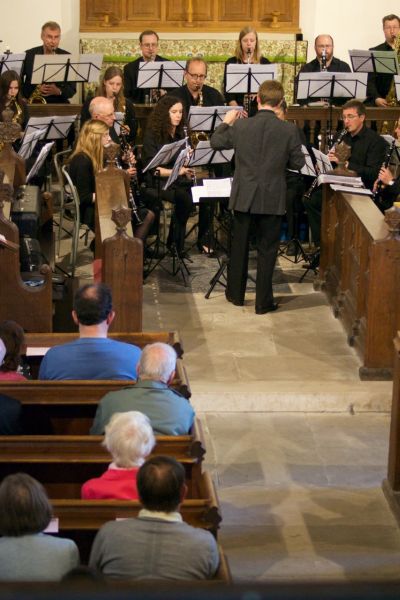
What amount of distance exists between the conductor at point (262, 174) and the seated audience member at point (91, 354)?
10.3 feet

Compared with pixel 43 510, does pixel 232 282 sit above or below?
below

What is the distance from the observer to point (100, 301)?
449 cm

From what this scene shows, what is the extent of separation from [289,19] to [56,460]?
1069cm

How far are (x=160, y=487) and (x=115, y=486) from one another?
22.3 inches

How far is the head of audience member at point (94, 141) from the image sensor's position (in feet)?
25.8

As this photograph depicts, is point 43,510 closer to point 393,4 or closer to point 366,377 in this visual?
point 366,377

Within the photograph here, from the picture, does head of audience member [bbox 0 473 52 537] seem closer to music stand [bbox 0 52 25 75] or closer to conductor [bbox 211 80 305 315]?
conductor [bbox 211 80 305 315]

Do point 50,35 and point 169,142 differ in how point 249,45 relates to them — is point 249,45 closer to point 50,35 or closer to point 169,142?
point 50,35

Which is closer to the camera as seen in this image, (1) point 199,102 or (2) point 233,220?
(2) point 233,220

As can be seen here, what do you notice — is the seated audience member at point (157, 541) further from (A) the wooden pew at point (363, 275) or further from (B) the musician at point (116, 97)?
(B) the musician at point (116, 97)

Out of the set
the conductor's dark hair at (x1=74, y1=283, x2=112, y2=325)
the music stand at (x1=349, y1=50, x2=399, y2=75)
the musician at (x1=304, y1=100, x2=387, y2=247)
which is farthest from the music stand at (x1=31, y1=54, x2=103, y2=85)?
the conductor's dark hair at (x1=74, y1=283, x2=112, y2=325)

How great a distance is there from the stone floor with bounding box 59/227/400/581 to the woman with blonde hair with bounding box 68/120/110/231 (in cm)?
76

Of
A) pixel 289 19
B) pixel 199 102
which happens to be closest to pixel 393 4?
pixel 289 19

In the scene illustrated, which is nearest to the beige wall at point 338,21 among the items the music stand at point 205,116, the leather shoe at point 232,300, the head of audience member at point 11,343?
the music stand at point 205,116
